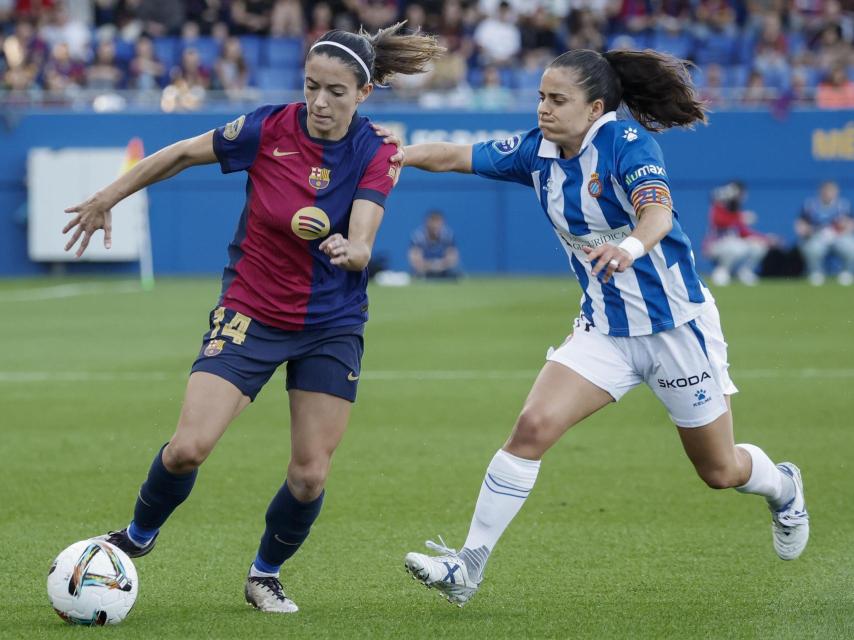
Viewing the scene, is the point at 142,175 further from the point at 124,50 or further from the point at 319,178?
the point at 124,50

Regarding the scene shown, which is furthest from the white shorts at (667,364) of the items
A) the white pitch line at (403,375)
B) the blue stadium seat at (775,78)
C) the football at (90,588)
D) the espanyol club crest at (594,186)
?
the blue stadium seat at (775,78)

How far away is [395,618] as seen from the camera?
17.4ft

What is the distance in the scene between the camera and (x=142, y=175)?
5.42 metres

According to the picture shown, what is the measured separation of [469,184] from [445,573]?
22.1 m

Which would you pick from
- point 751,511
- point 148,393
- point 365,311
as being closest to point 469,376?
point 148,393

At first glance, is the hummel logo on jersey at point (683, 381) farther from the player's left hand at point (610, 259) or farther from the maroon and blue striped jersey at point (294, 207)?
the maroon and blue striped jersey at point (294, 207)

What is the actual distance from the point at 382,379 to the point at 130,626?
25.5 ft

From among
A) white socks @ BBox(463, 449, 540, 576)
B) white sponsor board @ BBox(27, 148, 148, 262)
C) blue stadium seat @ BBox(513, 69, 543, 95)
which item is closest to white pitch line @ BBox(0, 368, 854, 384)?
white socks @ BBox(463, 449, 540, 576)

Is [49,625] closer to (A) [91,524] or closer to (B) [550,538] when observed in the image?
(A) [91,524]

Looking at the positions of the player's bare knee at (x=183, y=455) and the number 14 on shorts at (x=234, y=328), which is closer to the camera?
the player's bare knee at (x=183, y=455)

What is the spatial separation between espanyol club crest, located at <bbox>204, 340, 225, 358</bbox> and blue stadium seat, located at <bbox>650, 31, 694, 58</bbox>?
23.1 m

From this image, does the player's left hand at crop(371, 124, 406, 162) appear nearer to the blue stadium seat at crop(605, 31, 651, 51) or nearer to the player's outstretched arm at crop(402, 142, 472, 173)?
the player's outstretched arm at crop(402, 142, 472, 173)

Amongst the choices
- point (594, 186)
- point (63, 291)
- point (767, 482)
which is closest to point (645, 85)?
point (594, 186)

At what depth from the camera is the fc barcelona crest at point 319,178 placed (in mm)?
5371
